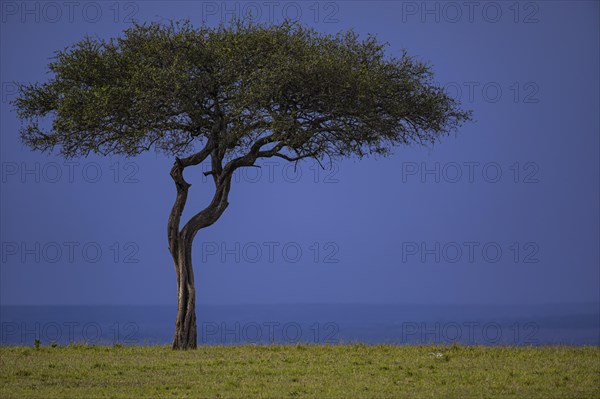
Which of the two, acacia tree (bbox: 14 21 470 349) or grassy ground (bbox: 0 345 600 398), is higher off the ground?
acacia tree (bbox: 14 21 470 349)

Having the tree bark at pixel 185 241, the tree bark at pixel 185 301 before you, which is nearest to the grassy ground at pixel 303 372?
the tree bark at pixel 185 301

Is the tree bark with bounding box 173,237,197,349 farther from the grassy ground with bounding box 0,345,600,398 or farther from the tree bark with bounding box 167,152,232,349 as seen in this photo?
the grassy ground with bounding box 0,345,600,398

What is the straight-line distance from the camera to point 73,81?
34.1 metres

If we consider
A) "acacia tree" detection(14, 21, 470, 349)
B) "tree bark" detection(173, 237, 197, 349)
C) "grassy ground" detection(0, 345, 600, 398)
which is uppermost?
"acacia tree" detection(14, 21, 470, 349)

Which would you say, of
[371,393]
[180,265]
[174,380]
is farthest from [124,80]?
[371,393]

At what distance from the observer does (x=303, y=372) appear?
26422 millimetres

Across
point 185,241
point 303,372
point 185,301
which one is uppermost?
point 185,241

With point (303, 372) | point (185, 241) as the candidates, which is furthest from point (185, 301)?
point (303, 372)

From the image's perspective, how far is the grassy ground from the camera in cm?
2289

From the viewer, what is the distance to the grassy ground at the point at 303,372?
22891mm

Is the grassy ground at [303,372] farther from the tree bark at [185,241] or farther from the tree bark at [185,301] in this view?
the tree bark at [185,241]

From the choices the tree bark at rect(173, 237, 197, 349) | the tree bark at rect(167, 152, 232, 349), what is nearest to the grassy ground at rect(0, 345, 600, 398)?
the tree bark at rect(173, 237, 197, 349)

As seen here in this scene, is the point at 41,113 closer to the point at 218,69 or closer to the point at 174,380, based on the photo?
the point at 218,69

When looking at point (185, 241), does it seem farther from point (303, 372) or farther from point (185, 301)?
point (303, 372)
